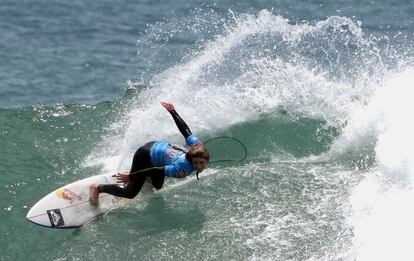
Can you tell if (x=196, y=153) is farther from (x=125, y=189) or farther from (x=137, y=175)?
(x=125, y=189)

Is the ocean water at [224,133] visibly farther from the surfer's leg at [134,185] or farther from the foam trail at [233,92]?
the surfer's leg at [134,185]

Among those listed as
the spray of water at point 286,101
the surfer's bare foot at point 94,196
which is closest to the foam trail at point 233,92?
the spray of water at point 286,101

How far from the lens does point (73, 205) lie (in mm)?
10711

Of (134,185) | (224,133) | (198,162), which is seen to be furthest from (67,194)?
(224,133)

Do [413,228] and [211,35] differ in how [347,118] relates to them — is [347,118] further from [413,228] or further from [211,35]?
[211,35]

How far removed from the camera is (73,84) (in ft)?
59.4

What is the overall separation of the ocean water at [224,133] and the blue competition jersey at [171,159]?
0.69m

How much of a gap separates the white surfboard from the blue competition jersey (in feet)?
2.21

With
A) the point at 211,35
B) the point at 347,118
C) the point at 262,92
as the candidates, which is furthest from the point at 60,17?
the point at 347,118

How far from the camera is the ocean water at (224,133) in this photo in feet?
31.1

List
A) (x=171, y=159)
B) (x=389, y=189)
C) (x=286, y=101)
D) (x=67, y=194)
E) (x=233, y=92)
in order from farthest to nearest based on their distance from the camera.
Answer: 1. (x=233, y=92)
2. (x=286, y=101)
3. (x=67, y=194)
4. (x=171, y=159)
5. (x=389, y=189)

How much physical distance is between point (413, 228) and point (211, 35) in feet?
39.0

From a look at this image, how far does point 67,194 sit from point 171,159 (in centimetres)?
182

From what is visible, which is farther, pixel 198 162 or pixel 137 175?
pixel 137 175
